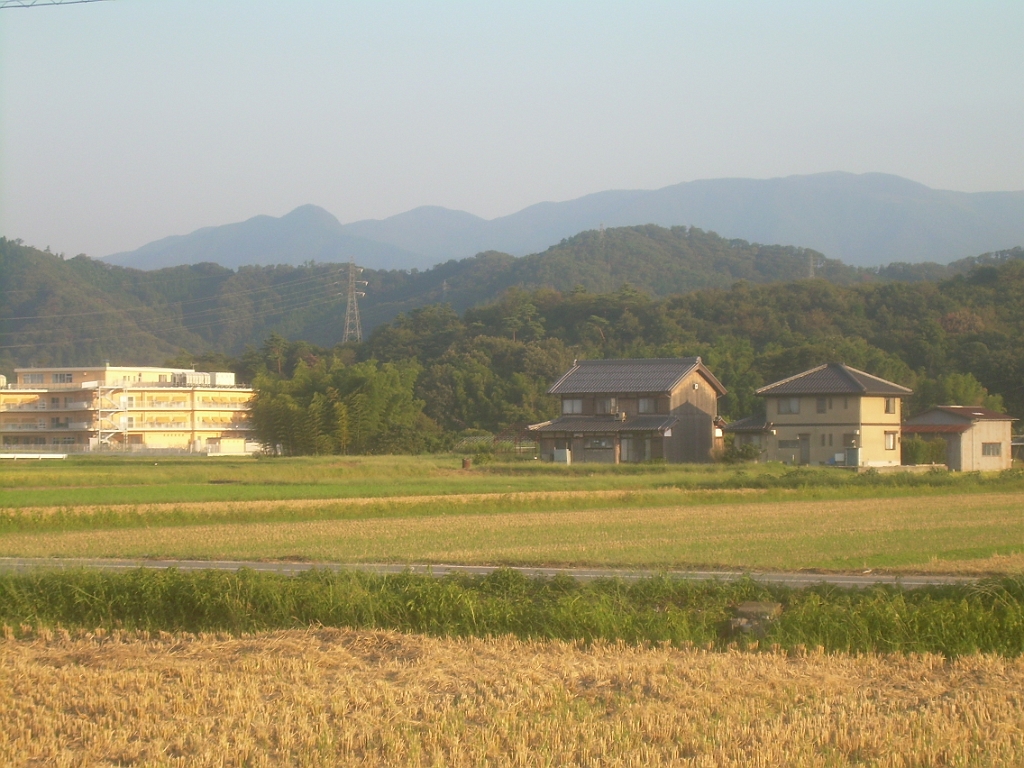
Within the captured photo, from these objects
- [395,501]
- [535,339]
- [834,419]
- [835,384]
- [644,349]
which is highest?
[535,339]

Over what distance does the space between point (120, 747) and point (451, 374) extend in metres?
60.8

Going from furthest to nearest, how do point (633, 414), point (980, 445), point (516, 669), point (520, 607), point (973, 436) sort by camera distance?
1. point (633, 414)
2. point (980, 445)
3. point (973, 436)
4. point (520, 607)
5. point (516, 669)

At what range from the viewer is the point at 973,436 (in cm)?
4391

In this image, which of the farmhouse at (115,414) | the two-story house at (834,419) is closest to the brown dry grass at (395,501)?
the two-story house at (834,419)

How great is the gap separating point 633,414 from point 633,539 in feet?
97.5

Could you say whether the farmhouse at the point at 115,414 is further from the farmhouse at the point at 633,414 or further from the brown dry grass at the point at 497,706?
the brown dry grass at the point at 497,706

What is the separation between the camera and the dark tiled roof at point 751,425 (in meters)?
45.0

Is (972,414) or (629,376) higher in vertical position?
(629,376)

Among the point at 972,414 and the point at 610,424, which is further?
the point at 610,424

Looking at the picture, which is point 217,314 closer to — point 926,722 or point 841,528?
point 841,528

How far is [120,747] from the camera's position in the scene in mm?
6777

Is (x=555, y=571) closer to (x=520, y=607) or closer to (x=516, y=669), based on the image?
(x=520, y=607)

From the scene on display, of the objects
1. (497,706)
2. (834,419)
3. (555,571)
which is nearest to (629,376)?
(834,419)

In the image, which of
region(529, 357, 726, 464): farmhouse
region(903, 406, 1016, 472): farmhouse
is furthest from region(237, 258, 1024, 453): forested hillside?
region(903, 406, 1016, 472): farmhouse
